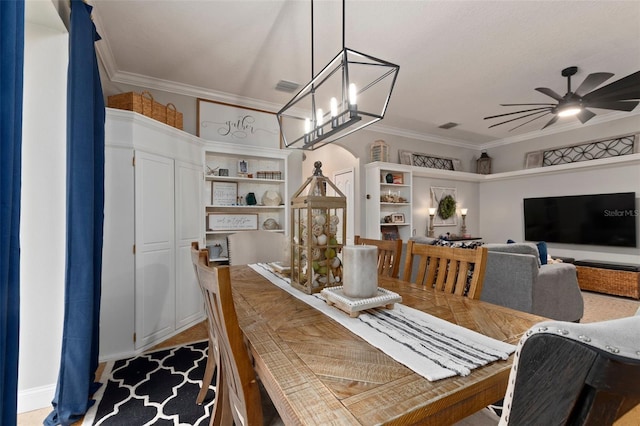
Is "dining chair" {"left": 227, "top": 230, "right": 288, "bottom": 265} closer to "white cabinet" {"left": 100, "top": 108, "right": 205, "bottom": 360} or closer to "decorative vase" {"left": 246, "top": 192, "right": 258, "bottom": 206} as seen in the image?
"white cabinet" {"left": 100, "top": 108, "right": 205, "bottom": 360}

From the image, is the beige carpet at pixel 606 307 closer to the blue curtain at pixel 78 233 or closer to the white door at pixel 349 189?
the white door at pixel 349 189

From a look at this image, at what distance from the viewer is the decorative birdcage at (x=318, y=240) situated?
131 centimetres

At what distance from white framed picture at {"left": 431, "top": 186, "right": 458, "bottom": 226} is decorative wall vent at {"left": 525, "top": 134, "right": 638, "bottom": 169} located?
1434 millimetres

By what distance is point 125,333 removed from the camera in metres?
2.43

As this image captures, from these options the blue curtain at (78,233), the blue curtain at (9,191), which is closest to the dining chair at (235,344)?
the blue curtain at (9,191)

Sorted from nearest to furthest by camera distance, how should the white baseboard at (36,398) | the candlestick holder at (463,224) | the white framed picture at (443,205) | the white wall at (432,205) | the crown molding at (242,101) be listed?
the white baseboard at (36,398)
the crown molding at (242,101)
the white wall at (432,205)
the white framed picture at (443,205)
the candlestick holder at (463,224)

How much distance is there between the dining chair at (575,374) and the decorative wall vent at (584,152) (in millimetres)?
5816

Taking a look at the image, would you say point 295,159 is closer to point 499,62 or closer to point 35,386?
point 499,62

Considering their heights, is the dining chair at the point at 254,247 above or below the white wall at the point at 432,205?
below

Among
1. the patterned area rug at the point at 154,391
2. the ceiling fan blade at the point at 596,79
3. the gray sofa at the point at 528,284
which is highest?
the ceiling fan blade at the point at 596,79

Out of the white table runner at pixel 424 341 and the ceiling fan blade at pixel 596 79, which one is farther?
the ceiling fan blade at pixel 596 79

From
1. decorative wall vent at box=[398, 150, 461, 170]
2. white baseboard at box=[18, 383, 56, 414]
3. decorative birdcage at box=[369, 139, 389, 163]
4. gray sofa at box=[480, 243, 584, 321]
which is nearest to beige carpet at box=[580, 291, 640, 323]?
gray sofa at box=[480, 243, 584, 321]

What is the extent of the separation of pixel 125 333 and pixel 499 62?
4.24 metres

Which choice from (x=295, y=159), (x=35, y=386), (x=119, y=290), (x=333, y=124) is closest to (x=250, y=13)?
(x=333, y=124)
